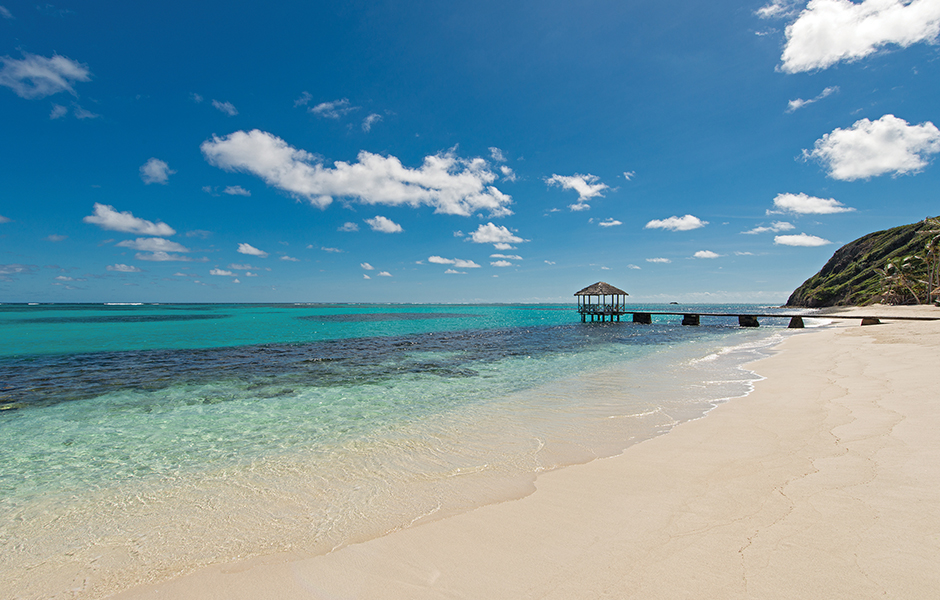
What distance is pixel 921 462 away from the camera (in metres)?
4.50

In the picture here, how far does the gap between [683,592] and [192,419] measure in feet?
31.7

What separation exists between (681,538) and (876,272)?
91059 millimetres

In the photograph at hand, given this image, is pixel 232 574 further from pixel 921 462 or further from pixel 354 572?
pixel 921 462

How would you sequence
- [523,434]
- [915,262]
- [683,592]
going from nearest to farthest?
[683,592] → [523,434] → [915,262]

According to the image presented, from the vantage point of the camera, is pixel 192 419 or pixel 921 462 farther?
pixel 192 419

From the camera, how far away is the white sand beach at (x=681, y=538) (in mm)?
2725

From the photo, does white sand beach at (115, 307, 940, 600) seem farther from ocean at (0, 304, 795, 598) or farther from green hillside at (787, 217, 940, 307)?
green hillside at (787, 217, 940, 307)

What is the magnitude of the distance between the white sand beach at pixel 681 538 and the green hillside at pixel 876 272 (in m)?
62.0

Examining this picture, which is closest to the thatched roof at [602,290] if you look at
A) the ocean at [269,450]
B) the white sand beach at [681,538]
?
the ocean at [269,450]

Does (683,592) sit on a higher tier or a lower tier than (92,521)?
higher

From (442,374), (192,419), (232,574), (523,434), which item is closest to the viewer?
(232,574)

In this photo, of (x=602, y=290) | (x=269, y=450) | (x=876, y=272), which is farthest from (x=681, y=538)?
(x=876, y=272)

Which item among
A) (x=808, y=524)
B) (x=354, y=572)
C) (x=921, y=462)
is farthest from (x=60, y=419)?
(x=921, y=462)

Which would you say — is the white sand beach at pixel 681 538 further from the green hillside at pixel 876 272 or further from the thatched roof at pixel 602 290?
the green hillside at pixel 876 272
